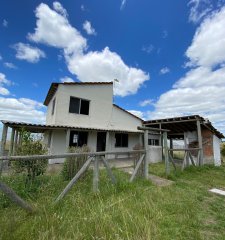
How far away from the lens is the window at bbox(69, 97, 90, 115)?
1390 cm

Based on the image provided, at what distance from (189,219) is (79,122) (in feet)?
37.4

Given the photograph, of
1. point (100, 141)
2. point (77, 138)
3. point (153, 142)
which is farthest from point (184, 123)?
point (77, 138)

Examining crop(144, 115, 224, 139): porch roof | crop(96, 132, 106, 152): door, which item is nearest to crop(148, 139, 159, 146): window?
crop(144, 115, 224, 139): porch roof

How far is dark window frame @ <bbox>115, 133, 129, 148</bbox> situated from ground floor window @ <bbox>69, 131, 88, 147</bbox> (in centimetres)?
342

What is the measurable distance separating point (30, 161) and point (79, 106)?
930 centimetres

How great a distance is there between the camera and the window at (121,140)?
55.7ft

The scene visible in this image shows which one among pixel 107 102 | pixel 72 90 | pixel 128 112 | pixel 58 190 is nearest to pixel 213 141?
pixel 128 112

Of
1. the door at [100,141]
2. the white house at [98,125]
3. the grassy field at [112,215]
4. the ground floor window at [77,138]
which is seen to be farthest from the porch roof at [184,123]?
the grassy field at [112,215]

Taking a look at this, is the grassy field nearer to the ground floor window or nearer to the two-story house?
the two-story house

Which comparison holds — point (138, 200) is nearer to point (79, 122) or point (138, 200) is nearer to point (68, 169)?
point (68, 169)

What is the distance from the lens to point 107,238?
2.77 m

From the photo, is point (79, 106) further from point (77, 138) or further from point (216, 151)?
point (216, 151)

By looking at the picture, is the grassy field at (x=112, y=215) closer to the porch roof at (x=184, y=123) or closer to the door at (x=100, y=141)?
the porch roof at (x=184, y=123)

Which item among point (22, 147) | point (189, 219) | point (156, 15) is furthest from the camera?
point (156, 15)
